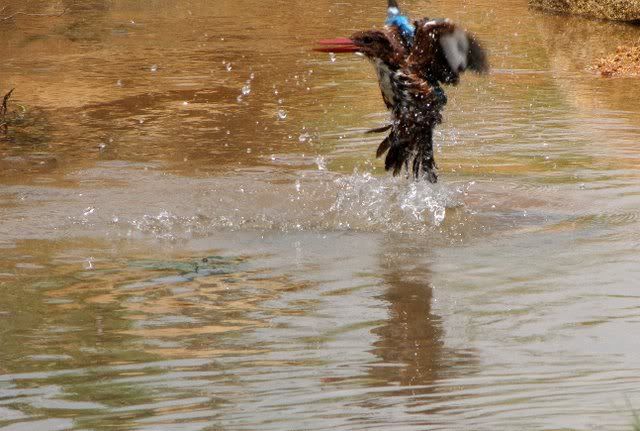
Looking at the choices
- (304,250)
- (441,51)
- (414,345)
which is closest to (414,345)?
(414,345)

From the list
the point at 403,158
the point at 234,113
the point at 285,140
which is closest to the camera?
the point at 403,158

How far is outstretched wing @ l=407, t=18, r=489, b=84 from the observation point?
6840mm

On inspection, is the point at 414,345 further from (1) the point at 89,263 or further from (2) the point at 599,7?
(2) the point at 599,7

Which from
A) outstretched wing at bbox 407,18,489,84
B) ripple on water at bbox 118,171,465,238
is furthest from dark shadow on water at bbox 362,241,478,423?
outstretched wing at bbox 407,18,489,84

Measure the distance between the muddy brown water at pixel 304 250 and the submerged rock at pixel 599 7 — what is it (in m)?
2.35

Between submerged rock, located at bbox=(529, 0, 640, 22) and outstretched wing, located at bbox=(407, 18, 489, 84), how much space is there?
29.1ft

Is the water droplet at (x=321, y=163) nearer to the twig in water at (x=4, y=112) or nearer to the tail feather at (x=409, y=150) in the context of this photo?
the tail feather at (x=409, y=150)

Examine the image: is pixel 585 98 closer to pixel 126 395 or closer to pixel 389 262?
pixel 389 262

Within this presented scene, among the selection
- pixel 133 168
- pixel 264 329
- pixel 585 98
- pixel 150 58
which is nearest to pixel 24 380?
pixel 264 329

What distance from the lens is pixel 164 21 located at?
15766mm

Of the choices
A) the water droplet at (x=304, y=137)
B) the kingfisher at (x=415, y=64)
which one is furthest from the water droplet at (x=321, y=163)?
the kingfisher at (x=415, y=64)

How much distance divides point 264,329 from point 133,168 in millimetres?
3576

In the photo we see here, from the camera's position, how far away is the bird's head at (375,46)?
6.61 metres

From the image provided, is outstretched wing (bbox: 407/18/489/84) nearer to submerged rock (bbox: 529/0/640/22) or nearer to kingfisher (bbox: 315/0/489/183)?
kingfisher (bbox: 315/0/489/183)
